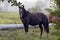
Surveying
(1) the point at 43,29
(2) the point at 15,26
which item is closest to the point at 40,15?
(1) the point at 43,29

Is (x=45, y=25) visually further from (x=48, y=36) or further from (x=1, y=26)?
(x=1, y=26)

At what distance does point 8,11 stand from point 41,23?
653cm

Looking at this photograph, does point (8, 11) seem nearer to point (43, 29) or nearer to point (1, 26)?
point (1, 26)

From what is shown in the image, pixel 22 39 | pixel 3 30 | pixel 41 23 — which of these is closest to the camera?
pixel 22 39

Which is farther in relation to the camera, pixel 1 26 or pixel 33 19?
pixel 1 26

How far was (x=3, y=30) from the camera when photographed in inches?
364

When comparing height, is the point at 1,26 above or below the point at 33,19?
below

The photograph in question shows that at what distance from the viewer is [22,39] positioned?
7.22 metres

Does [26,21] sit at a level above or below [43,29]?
above

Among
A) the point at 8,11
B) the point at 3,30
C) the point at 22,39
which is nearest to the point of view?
the point at 22,39

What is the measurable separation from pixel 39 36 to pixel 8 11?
6.28 metres

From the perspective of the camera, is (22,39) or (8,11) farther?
(8,11)

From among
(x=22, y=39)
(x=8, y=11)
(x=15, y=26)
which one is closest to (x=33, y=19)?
(x=22, y=39)

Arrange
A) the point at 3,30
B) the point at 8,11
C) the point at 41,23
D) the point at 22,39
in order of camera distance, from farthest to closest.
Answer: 1. the point at 8,11
2. the point at 3,30
3. the point at 41,23
4. the point at 22,39
